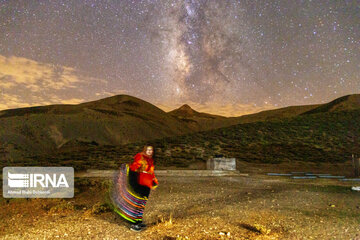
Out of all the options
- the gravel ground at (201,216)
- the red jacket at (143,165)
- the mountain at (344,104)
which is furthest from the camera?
the mountain at (344,104)

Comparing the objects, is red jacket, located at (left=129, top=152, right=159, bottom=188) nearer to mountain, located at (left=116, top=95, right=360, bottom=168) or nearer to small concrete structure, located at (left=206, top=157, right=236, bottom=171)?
small concrete structure, located at (left=206, top=157, right=236, bottom=171)

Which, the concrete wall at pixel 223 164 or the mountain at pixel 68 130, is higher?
the mountain at pixel 68 130

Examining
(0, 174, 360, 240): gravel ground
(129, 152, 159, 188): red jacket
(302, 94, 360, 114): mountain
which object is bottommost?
(0, 174, 360, 240): gravel ground

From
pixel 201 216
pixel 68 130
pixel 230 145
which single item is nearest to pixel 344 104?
pixel 230 145

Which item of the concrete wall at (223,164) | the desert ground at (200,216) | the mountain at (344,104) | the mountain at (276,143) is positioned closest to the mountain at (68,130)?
the mountain at (276,143)

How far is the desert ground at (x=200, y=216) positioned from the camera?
6.15m

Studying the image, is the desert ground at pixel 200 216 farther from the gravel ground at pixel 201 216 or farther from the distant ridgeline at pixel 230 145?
the distant ridgeline at pixel 230 145

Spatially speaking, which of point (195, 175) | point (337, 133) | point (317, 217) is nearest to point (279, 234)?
point (317, 217)

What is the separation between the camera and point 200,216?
7496 millimetres

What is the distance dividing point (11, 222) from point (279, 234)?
602 cm

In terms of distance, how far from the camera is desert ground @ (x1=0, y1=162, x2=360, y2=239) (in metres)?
6.15

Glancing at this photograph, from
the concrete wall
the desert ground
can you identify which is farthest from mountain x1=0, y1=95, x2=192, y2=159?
the desert ground

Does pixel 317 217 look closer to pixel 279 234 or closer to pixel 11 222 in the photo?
pixel 279 234

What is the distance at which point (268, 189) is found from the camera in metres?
11.9
